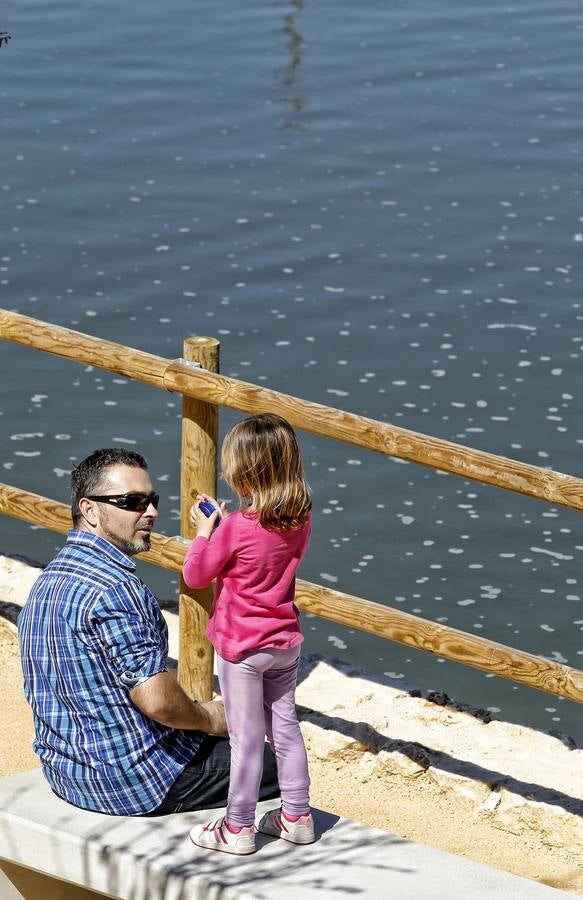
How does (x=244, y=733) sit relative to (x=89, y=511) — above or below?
below

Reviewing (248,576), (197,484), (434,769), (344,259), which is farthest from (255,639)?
(344,259)

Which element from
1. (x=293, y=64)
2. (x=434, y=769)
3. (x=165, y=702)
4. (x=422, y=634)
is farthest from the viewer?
(x=293, y=64)

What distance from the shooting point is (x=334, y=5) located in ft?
79.2

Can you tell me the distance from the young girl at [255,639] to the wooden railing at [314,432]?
3.58 ft

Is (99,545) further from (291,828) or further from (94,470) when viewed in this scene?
(291,828)

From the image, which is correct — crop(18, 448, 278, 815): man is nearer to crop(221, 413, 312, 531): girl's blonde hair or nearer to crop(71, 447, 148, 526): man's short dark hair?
crop(71, 447, 148, 526): man's short dark hair

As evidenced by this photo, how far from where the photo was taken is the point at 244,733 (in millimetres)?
4715

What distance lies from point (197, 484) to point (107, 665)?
1920 mm

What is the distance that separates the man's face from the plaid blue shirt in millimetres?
41

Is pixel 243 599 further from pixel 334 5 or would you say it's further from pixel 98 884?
pixel 334 5

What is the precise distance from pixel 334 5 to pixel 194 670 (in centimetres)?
1917

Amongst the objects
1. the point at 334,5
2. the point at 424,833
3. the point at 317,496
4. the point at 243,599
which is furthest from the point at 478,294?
the point at 334,5

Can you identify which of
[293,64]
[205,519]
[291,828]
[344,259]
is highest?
[205,519]

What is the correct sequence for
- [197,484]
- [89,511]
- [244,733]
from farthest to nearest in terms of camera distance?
[197,484] → [244,733] → [89,511]
